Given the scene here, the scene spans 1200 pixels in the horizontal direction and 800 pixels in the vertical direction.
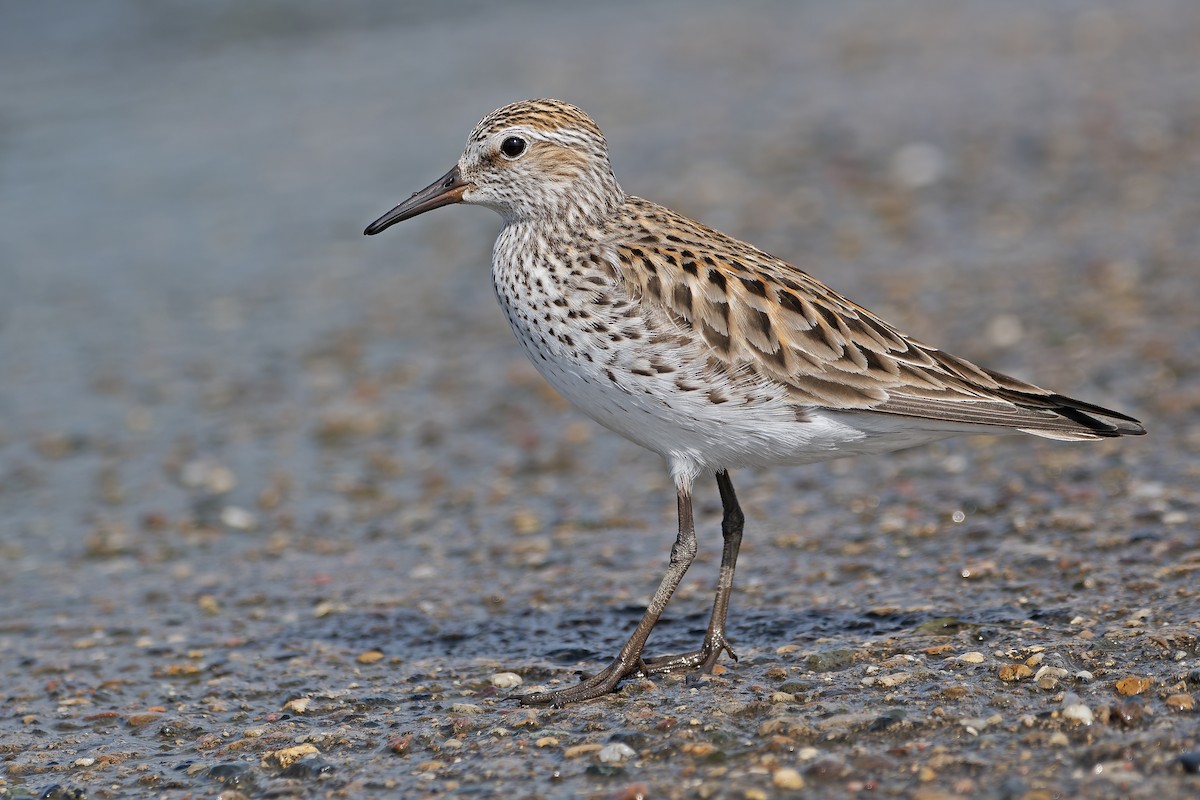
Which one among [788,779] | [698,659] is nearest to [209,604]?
[698,659]

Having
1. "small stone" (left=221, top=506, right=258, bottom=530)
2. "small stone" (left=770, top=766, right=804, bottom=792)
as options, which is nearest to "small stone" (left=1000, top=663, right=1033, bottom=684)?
"small stone" (left=770, top=766, right=804, bottom=792)

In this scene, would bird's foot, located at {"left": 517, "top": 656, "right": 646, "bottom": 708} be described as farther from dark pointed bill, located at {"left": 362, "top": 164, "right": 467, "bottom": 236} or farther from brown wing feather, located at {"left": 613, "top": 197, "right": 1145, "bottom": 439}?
dark pointed bill, located at {"left": 362, "top": 164, "right": 467, "bottom": 236}

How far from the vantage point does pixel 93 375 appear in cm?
1150

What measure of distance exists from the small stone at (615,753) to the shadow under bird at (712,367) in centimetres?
66

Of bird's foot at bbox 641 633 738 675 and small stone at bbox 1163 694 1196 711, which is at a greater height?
small stone at bbox 1163 694 1196 711

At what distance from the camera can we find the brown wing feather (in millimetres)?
6039

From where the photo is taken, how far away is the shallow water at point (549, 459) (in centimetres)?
568

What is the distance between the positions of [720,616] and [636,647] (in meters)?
0.43

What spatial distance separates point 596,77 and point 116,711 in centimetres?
1345

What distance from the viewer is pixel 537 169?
21.9 ft

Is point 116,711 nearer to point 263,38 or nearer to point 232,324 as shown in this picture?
point 232,324

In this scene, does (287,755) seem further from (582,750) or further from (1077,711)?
Result: (1077,711)

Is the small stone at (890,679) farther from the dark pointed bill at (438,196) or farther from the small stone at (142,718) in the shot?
the small stone at (142,718)

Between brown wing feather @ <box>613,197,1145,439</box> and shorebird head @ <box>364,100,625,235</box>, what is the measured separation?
353mm
